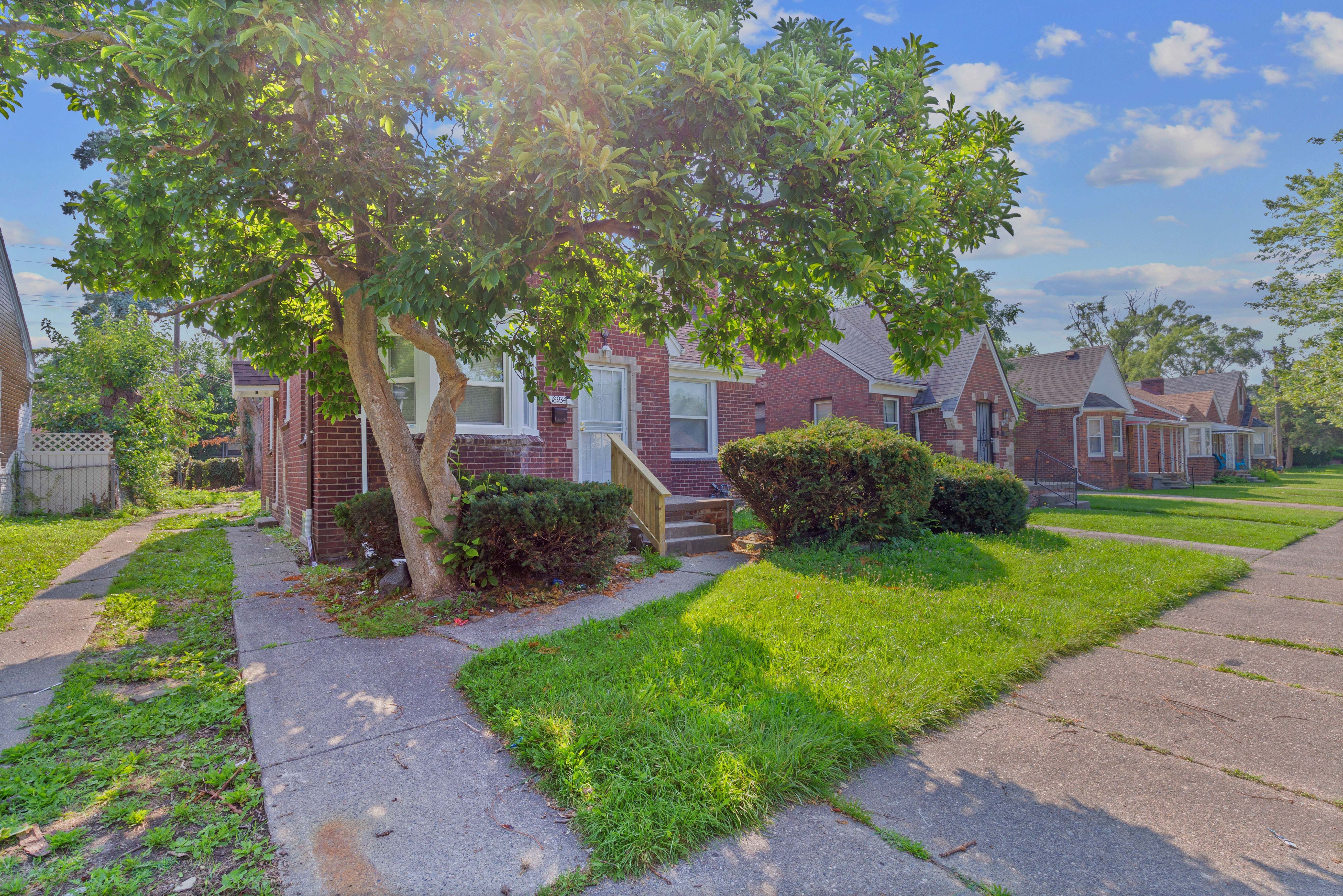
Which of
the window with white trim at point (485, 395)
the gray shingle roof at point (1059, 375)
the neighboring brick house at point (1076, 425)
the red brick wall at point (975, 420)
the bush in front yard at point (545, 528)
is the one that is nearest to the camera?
the bush in front yard at point (545, 528)

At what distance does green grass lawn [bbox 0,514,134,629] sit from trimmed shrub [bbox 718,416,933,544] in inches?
295

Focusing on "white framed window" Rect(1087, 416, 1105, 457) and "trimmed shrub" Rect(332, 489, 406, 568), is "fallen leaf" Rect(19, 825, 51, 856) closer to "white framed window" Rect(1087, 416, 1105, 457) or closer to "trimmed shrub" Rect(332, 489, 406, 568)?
"trimmed shrub" Rect(332, 489, 406, 568)

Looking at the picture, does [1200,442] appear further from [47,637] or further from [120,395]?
[120,395]

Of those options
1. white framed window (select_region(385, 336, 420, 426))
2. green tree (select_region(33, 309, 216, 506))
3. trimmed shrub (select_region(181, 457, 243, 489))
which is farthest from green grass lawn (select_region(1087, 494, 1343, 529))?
trimmed shrub (select_region(181, 457, 243, 489))

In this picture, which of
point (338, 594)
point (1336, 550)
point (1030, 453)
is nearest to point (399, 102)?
point (338, 594)

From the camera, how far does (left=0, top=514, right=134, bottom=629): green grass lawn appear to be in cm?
662

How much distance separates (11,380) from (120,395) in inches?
82.8

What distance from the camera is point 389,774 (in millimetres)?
2967

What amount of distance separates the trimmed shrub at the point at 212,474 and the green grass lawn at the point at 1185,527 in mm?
28979

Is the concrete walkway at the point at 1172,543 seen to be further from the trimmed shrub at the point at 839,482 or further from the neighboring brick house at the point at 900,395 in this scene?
the neighboring brick house at the point at 900,395

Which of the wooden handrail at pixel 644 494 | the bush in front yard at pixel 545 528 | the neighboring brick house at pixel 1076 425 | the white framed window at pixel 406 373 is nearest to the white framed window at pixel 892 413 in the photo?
the neighboring brick house at pixel 1076 425

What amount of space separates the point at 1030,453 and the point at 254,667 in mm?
26397

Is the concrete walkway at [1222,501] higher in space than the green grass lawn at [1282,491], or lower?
higher

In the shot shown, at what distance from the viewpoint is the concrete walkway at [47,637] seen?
3.81 metres
